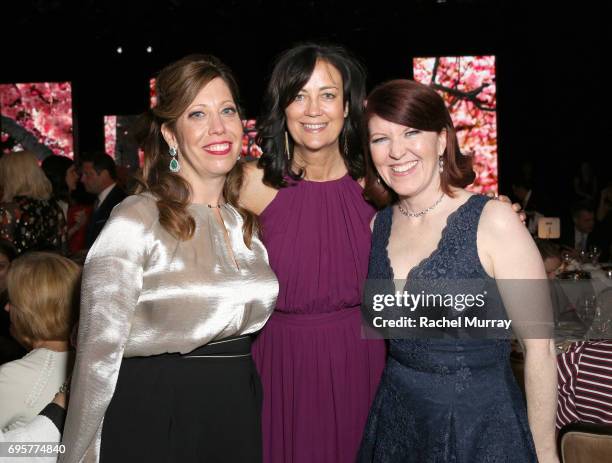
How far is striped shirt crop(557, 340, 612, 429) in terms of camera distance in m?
2.39

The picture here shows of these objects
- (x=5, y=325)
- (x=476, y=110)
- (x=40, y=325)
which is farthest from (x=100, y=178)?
(x=476, y=110)

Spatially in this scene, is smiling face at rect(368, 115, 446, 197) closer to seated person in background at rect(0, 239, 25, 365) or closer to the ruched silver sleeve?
the ruched silver sleeve

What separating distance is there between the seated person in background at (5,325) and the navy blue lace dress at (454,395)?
1.73 m

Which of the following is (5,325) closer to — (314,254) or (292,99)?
(314,254)

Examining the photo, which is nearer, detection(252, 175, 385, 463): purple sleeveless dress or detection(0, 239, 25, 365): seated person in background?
detection(252, 175, 385, 463): purple sleeveless dress

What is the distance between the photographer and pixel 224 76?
2.35m

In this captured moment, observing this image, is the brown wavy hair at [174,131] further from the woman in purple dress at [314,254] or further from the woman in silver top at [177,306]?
the woman in purple dress at [314,254]

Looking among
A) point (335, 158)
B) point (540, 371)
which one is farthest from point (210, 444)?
point (335, 158)

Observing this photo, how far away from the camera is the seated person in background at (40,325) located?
2521mm

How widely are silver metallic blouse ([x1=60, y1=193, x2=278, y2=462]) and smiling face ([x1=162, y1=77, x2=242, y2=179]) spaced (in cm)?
12

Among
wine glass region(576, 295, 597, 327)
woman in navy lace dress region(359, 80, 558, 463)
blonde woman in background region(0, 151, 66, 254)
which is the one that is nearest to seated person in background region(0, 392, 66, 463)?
woman in navy lace dress region(359, 80, 558, 463)

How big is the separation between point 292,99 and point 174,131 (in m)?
0.56

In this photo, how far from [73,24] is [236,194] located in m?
7.24

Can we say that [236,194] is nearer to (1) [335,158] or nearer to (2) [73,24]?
(1) [335,158]
